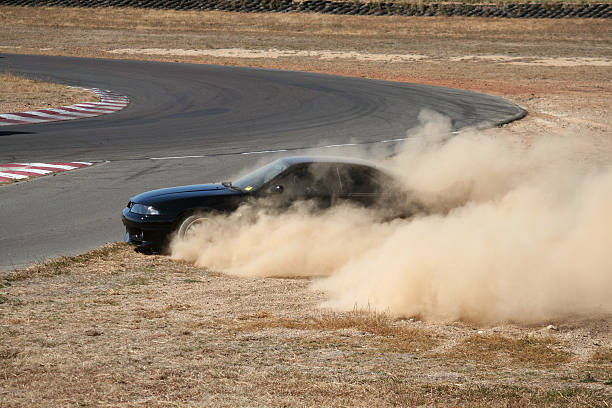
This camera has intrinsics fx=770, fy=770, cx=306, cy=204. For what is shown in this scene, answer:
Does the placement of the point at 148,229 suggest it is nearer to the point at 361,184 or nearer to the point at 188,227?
the point at 188,227

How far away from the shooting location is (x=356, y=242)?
1077 centimetres

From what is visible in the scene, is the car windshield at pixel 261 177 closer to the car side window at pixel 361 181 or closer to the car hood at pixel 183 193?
the car hood at pixel 183 193

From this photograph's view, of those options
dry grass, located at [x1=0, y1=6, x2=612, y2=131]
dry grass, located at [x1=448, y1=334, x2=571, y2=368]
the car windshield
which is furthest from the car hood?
dry grass, located at [x1=0, y1=6, x2=612, y2=131]

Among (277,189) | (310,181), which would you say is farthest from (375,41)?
(277,189)

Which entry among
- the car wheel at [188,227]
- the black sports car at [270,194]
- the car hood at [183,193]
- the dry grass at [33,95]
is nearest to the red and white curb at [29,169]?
the car hood at [183,193]

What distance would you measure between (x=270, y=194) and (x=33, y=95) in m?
18.4

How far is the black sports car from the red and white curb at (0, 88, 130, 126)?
12.4 meters

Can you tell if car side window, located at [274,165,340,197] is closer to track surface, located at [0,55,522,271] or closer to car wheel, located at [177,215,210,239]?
car wheel, located at [177,215,210,239]

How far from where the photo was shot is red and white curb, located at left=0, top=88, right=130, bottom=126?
22000mm

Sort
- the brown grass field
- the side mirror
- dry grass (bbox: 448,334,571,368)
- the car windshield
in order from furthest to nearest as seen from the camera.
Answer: the car windshield
the side mirror
dry grass (bbox: 448,334,571,368)
the brown grass field

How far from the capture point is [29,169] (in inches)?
628

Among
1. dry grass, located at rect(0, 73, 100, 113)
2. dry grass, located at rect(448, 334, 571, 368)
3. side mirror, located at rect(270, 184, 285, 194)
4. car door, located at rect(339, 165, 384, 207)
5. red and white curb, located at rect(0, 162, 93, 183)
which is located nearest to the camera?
dry grass, located at rect(448, 334, 571, 368)

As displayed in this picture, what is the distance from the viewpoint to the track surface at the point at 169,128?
12.4 m

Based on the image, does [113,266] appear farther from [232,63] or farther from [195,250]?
[232,63]
